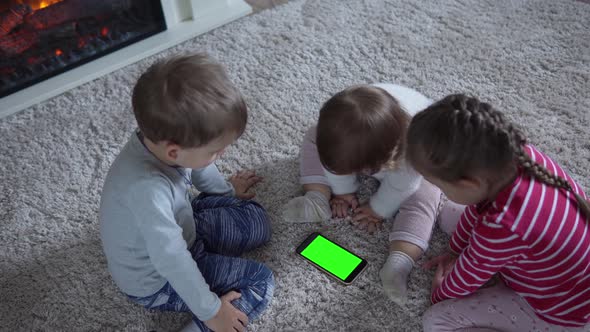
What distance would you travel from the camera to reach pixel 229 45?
1574 mm

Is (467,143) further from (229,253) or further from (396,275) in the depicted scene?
(229,253)

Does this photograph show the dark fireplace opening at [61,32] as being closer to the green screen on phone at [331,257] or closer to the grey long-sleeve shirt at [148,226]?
the grey long-sleeve shirt at [148,226]

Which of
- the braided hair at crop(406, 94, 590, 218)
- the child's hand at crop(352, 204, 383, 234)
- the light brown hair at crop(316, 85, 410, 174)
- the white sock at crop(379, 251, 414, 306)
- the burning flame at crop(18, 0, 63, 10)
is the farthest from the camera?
the burning flame at crop(18, 0, 63, 10)

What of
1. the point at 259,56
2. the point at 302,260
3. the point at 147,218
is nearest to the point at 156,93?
the point at 147,218

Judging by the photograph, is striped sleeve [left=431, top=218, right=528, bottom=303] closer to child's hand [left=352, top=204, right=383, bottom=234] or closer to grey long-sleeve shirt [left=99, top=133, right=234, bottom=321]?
child's hand [left=352, top=204, right=383, bottom=234]

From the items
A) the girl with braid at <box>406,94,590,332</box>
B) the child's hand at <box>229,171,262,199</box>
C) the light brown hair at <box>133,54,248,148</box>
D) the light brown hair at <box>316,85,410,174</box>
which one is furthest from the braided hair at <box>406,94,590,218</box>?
the child's hand at <box>229,171,262,199</box>

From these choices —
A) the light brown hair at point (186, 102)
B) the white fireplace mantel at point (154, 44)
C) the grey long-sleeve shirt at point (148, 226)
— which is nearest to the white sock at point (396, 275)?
the grey long-sleeve shirt at point (148, 226)

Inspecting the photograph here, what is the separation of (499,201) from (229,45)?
1086 mm

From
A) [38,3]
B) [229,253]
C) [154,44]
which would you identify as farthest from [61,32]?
[229,253]

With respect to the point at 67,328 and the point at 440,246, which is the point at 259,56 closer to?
the point at 440,246

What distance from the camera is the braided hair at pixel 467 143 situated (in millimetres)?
686

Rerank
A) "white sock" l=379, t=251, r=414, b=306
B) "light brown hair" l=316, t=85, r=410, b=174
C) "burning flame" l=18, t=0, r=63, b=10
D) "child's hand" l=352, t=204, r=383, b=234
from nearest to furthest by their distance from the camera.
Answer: "light brown hair" l=316, t=85, r=410, b=174, "white sock" l=379, t=251, r=414, b=306, "child's hand" l=352, t=204, r=383, b=234, "burning flame" l=18, t=0, r=63, b=10

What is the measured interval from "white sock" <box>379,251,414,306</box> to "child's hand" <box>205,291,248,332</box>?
29 centimetres

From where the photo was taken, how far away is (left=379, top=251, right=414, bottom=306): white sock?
0.97 metres
